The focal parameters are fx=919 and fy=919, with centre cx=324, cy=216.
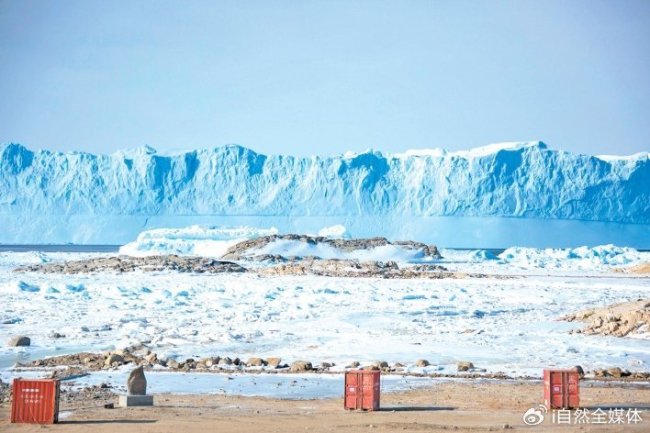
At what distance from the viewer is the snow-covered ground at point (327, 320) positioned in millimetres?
11445

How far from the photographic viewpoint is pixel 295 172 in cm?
6669

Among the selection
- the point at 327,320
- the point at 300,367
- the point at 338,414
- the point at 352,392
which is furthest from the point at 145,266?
the point at 338,414

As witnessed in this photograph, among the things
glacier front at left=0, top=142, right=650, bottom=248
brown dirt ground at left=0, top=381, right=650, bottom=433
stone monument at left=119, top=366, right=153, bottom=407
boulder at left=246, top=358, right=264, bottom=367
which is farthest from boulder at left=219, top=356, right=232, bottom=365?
glacier front at left=0, top=142, right=650, bottom=248

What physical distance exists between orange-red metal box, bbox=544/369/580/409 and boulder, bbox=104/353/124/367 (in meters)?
4.78

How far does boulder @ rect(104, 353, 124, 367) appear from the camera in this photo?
10.0m

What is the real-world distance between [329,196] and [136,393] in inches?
2319

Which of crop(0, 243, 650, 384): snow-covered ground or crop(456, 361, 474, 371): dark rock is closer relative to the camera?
crop(456, 361, 474, 371): dark rock

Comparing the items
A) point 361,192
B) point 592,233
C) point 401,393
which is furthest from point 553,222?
point 401,393

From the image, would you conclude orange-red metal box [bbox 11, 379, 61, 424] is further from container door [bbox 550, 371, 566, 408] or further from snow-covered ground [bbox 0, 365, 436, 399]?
container door [bbox 550, 371, 566, 408]

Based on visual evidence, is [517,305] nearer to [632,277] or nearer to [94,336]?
[94,336]

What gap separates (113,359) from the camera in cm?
1010

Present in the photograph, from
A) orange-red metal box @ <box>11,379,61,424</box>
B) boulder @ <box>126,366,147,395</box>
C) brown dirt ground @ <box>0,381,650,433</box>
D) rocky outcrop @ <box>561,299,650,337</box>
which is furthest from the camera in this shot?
rocky outcrop @ <box>561,299,650,337</box>

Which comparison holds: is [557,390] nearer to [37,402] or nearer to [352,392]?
[352,392]

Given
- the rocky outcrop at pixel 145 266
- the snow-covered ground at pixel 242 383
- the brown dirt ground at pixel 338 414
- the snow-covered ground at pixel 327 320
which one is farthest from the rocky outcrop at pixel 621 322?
the rocky outcrop at pixel 145 266
